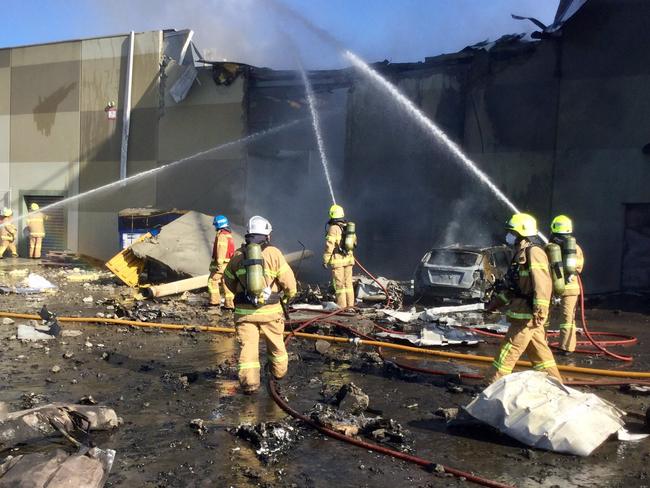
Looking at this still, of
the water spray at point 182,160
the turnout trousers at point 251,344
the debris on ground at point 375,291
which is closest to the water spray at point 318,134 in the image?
the water spray at point 182,160

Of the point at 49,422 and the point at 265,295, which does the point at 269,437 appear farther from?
the point at 49,422

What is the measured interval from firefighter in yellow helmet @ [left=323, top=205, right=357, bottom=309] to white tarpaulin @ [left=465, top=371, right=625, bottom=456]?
5725mm

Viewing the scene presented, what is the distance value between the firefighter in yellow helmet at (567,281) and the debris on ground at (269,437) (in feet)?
13.1

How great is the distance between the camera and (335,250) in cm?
1016

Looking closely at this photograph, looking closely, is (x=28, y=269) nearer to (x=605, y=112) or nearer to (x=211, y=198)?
(x=211, y=198)

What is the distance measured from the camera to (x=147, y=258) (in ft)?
41.8

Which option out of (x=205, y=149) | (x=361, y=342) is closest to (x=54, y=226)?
(x=205, y=149)

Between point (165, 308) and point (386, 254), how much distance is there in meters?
7.65

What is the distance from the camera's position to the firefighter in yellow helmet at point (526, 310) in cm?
523

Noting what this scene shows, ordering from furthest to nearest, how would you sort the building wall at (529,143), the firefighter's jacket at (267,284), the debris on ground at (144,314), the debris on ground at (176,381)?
the building wall at (529,143), the debris on ground at (144,314), the debris on ground at (176,381), the firefighter's jacket at (267,284)

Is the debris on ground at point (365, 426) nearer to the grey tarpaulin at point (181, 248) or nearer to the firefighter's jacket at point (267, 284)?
the firefighter's jacket at point (267, 284)

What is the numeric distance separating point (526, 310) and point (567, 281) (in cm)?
224

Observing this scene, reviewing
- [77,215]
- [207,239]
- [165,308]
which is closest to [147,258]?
[207,239]

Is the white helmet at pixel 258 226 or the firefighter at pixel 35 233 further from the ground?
the white helmet at pixel 258 226
